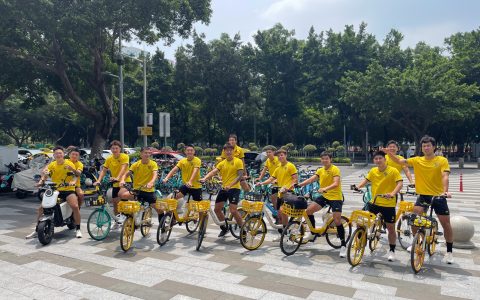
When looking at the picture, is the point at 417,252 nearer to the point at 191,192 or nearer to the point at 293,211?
the point at 293,211

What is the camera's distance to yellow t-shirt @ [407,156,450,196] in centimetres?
612

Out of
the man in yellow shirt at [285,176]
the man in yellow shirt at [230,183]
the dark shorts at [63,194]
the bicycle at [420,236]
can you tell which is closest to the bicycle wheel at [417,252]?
the bicycle at [420,236]

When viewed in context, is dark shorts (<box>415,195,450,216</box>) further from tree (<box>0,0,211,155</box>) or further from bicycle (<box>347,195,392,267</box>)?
tree (<box>0,0,211,155</box>)

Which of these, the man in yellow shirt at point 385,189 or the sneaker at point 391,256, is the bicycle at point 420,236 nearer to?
the man in yellow shirt at point 385,189

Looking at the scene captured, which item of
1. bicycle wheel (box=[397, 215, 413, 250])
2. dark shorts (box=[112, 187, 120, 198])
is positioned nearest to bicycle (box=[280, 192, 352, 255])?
bicycle wheel (box=[397, 215, 413, 250])

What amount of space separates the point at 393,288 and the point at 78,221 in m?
5.82

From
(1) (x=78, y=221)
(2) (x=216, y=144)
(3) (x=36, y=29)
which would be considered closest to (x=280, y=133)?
(2) (x=216, y=144)

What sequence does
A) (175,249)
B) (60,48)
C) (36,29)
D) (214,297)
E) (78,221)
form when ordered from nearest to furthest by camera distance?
(214,297), (175,249), (78,221), (36,29), (60,48)

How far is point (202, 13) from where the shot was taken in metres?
20.0

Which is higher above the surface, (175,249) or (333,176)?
(333,176)

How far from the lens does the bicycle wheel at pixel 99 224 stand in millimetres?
7570

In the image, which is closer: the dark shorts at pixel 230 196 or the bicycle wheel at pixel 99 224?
the dark shorts at pixel 230 196

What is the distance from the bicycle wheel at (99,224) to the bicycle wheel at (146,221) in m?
0.63

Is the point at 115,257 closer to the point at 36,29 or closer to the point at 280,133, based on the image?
the point at 36,29
